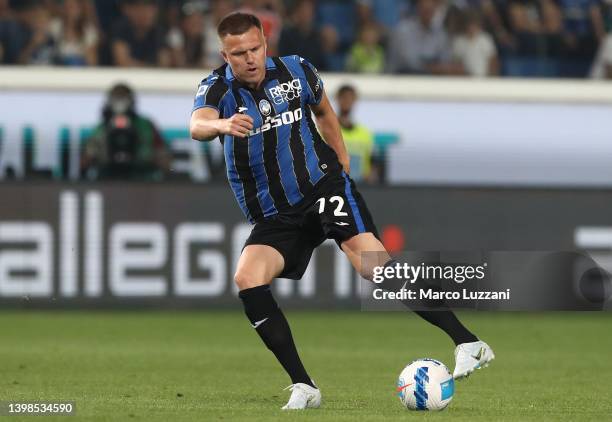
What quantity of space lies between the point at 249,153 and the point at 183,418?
1.66 metres

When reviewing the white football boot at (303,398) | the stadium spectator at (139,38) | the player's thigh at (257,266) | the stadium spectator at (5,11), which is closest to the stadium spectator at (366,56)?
the stadium spectator at (139,38)

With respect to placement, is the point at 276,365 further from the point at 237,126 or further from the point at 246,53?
the point at 237,126

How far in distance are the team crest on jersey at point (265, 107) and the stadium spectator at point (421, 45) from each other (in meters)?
10.6

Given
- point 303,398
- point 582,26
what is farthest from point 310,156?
point 582,26

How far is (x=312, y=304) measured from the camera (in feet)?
49.6

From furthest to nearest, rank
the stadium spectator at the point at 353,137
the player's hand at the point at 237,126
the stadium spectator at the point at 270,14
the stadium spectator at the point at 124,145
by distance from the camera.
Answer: the stadium spectator at the point at 270,14 < the stadium spectator at the point at 124,145 < the stadium spectator at the point at 353,137 < the player's hand at the point at 237,126

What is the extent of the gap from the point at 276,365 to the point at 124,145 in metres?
6.04

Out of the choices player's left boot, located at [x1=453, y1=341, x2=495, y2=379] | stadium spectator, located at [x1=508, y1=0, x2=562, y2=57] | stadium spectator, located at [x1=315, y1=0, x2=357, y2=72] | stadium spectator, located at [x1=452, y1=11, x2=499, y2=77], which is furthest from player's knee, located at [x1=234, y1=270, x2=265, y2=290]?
stadium spectator, located at [x1=508, y1=0, x2=562, y2=57]

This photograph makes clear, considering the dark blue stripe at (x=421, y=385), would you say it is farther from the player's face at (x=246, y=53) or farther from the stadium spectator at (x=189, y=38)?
the stadium spectator at (x=189, y=38)

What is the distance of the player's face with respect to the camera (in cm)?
738

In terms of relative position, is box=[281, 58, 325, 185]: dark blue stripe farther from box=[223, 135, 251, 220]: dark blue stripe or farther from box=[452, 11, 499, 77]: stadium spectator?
box=[452, 11, 499, 77]: stadium spectator

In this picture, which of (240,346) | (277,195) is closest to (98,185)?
(240,346)

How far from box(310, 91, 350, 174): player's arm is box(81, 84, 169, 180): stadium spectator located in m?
7.68

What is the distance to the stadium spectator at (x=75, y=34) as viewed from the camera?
17500 millimetres
